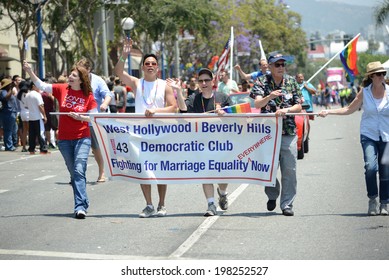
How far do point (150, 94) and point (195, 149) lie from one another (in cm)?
87

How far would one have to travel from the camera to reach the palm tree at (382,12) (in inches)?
2101

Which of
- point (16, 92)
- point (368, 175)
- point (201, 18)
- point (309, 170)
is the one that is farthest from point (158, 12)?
point (368, 175)

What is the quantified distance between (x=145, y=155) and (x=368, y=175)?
2.69 meters

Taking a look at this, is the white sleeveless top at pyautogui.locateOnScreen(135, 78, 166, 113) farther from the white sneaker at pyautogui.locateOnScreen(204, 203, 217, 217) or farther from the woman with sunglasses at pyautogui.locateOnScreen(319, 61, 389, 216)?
the woman with sunglasses at pyautogui.locateOnScreen(319, 61, 389, 216)

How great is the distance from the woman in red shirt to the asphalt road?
58cm

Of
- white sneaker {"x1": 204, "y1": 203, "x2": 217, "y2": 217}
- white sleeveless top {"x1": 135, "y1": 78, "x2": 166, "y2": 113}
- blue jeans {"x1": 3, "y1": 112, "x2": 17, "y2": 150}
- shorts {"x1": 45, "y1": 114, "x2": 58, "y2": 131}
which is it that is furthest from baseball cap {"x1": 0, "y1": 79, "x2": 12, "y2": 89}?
white sneaker {"x1": 204, "y1": 203, "x2": 217, "y2": 217}

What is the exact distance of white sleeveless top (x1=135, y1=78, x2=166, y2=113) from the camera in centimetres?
1195

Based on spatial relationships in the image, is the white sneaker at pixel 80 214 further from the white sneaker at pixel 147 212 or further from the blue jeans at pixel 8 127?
the blue jeans at pixel 8 127

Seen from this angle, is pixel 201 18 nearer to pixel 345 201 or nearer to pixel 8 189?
pixel 8 189

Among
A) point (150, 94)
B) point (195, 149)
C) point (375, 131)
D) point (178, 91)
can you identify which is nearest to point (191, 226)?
point (195, 149)

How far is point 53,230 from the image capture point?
36.0 ft

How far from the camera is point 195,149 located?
12.1m

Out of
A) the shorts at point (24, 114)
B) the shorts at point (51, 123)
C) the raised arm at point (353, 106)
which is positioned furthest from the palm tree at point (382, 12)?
the raised arm at point (353, 106)

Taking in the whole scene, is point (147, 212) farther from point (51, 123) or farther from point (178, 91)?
point (51, 123)
